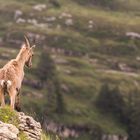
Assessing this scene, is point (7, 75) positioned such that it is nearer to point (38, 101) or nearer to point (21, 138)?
point (21, 138)

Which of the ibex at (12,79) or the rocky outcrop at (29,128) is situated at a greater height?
the ibex at (12,79)

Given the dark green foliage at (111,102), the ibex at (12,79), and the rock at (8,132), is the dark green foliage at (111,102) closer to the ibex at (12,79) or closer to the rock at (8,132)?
the ibex at (12,79)

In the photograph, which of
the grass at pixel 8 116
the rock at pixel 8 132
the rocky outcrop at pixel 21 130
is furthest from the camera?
the grass at pixel 8 116

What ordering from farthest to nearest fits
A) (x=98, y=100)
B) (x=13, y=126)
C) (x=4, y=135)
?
(x=98, y=100) < (x=13, y=126) < (x=4, y=135)

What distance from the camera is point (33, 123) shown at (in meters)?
19.8

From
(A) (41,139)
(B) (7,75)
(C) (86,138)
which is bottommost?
(C) (86,138)

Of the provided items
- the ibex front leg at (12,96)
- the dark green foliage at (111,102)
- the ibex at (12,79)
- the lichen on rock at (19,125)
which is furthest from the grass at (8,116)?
the dark green foliage at (111,102)

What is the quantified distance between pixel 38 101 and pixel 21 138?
168150 millimetres

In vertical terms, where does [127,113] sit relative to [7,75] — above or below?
below

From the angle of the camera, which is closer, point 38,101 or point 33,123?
point 33,123

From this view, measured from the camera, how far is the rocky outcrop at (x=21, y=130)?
16859mm

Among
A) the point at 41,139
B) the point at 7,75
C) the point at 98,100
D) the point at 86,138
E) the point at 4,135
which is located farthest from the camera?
the point at 98,100

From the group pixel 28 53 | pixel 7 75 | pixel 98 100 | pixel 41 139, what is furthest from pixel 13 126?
pixel 98 100

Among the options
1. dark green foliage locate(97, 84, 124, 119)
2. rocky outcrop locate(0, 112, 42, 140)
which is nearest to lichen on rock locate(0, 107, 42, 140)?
rocky outcrop locate(0, 112, 42, 140)
